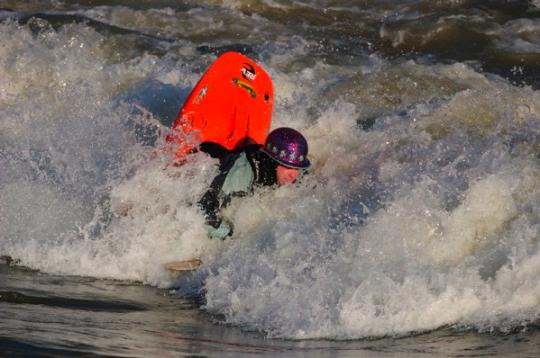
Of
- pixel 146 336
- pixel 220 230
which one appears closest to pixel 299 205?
pixel 220 230

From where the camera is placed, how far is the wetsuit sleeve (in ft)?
22.7

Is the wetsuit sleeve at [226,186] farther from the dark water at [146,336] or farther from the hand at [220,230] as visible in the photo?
the dark water at [146,336]

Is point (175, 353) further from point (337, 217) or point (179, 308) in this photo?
point (337, 217)

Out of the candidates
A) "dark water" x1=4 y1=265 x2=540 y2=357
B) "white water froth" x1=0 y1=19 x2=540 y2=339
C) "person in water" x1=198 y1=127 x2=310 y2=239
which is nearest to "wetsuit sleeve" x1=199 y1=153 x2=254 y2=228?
"person in water" x1=198 y1=127 x2=310 y2=239

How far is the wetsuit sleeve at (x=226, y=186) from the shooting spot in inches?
273

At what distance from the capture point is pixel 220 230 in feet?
23.1

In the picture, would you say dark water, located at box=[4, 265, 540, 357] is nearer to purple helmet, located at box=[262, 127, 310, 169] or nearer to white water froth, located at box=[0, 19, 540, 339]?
white water froth, located at box=[0, 19, 540, 339]

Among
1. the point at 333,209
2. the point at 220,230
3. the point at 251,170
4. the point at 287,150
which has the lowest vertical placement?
the point at 220,230

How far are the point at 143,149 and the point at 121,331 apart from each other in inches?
107

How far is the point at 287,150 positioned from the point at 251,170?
1.01 feet

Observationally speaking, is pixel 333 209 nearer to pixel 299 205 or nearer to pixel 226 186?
pixel 299 205

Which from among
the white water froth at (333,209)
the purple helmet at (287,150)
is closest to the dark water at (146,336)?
the white water froth at (333,209)

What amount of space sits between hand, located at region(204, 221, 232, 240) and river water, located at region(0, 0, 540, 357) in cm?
11

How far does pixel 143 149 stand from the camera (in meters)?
7.66
